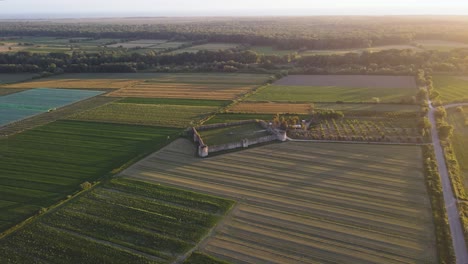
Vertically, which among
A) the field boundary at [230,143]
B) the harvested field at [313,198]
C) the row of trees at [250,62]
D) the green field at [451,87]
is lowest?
the harvested field at [313,198]

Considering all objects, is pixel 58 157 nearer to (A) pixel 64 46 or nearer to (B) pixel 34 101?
(B) pixel 34 101

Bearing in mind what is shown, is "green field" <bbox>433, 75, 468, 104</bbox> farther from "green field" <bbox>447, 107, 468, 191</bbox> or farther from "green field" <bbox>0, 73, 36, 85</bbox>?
"green field" <bbox>0, 73, 36, 85</bbox>

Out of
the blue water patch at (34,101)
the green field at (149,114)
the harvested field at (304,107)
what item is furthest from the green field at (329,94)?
the blue water patch at (34,101)

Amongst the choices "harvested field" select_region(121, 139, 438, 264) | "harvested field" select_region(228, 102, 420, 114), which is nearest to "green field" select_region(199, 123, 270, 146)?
"harvested field" select_region(121, 139, 438, 264)

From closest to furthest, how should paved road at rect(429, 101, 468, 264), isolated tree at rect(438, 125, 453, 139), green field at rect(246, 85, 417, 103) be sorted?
paved road at rect(429, 101, 468, 264)
isolated tree at rect(438, 125, 453, 139)
green field at rect(246, 85, 417, 103)

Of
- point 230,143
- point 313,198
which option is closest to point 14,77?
point 230,143

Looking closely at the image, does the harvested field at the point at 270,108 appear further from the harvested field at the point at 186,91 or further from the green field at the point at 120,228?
Result: the green field at the point at 120,228
